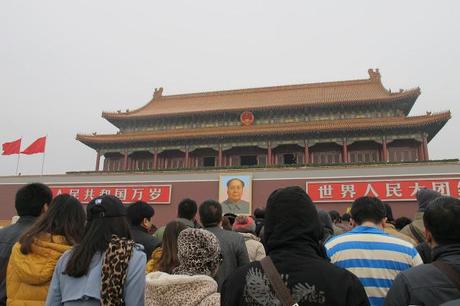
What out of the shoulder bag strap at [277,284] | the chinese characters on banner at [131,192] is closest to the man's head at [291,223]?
the shoulder bag strap at [277,284]

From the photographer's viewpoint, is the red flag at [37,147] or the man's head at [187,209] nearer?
the man's head at [187,209]

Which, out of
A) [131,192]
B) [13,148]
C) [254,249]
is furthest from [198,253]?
[13,148]

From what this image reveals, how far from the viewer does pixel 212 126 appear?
2223 cm

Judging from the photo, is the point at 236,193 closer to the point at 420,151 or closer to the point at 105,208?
the point at 420,151

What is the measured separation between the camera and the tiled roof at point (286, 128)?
17.8 meters

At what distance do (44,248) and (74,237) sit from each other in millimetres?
182

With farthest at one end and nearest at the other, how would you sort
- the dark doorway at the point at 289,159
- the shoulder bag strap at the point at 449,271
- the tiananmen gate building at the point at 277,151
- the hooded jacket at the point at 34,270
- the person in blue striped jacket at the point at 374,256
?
the dark doorway at the point at 289,159 → the tiananmen gate building at the point at 277,151 → the person in blue striped jacket at the point at 374,256 → the hooded jacket at the point at 34,270 → the shoulder bag strap at the point at 449,271

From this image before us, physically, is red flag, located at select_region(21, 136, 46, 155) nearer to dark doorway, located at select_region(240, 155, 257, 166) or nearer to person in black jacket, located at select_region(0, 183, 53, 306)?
dark doorway, located at select_region(240, 155, 257, 166)

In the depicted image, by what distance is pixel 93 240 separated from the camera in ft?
7.21

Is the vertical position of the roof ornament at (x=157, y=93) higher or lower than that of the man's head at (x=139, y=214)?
higher

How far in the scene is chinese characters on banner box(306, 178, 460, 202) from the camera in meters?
15.0

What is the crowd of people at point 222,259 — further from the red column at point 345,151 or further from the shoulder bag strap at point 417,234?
the red column at point 345,151

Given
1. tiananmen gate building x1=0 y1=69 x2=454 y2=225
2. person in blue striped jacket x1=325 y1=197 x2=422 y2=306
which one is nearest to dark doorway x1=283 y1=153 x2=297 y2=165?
tiananmen gate building x1=0 y1=69 x2=454 y2=225

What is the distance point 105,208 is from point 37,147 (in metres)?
19.4
